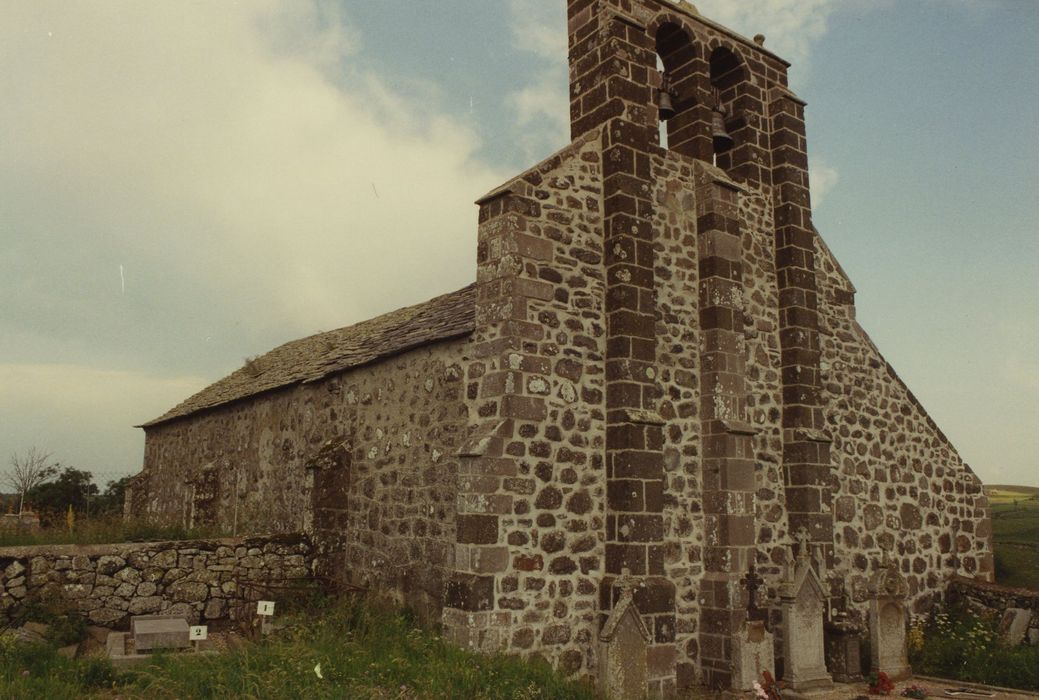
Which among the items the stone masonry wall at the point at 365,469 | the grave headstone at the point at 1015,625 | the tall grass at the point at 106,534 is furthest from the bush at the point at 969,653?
the tall grass at the point at 106,534

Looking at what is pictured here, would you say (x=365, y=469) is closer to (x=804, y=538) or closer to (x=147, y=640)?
(x=147, y=640)

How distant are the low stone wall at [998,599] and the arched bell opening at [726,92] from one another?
26.1ft

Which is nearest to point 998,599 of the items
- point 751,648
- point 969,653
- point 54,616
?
point 969,653

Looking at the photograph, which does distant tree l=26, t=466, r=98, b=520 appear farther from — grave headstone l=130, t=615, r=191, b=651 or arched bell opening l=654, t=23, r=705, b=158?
arched bell opening l=654, t=23, r=705, b=158

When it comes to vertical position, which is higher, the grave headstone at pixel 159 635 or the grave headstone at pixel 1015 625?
the grave headstone at pixel 159 635

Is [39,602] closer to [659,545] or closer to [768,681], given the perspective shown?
[659,545]

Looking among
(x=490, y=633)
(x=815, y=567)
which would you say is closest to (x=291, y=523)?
(x=490, y=633)

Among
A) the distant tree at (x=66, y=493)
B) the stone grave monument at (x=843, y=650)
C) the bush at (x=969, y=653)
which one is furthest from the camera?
the distant tree at (x=66, y=493)

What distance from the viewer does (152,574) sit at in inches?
411

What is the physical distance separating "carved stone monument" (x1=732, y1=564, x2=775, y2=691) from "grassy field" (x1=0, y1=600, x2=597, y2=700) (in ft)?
9.47

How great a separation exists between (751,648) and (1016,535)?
63.0ft

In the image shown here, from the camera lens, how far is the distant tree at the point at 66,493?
26359 mm

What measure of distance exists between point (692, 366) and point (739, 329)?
94 centimetres

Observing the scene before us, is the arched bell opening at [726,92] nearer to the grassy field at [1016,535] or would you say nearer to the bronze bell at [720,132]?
the bronze bell at [720,132]
